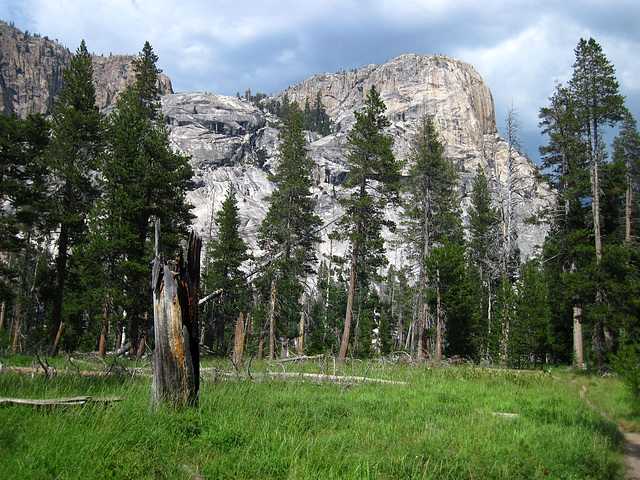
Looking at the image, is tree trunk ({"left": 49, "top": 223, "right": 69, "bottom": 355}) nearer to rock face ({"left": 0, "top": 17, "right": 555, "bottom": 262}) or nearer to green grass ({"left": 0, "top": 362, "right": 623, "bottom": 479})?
green grass ({"left": 0, "top": 362, "right": 623, "bottom": 479})

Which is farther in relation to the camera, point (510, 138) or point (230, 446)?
point (510, 138)

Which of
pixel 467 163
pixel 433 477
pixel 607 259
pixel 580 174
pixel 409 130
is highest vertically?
pixel 409 130

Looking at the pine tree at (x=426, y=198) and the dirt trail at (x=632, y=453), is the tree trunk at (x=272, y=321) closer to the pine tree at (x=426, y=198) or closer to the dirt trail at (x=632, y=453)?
the pine tree at (x=426, y=198)

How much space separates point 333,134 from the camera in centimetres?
13112

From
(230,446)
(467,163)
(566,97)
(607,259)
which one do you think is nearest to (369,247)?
(607,259)

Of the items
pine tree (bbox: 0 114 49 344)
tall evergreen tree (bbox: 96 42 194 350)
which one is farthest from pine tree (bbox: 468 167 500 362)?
pine tree (bbox: 0 114 49 344)

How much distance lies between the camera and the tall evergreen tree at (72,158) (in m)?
18.0

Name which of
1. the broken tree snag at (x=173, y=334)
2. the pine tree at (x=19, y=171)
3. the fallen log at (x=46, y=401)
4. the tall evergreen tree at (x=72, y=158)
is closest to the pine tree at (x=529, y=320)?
the broken tree snag at (x=173, y=334)

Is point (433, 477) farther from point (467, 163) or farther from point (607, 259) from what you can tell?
point (467, 163)

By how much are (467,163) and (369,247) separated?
132 m

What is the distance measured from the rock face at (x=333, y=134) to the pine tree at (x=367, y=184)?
5038 cm

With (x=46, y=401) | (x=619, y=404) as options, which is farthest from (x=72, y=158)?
(x=619, y=404)

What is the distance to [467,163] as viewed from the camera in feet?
455

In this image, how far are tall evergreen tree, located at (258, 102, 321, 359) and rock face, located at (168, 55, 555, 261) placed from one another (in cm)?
4609
